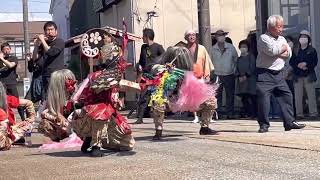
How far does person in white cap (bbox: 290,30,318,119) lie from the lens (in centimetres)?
1284

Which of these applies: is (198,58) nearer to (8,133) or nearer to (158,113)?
(158,113)

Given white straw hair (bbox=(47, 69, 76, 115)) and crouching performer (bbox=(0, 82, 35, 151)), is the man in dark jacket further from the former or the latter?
white straw hair (bbox=(47, 69, 76, 115))

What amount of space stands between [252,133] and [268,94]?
681 millimetres

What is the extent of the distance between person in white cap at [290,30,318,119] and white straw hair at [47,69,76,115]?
5717 millimetres

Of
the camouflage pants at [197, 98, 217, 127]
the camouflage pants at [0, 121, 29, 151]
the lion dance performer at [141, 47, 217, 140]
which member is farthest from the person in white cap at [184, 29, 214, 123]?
the camouflage pants at [0, 121, 29, 151]

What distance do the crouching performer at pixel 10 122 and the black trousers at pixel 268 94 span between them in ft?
12.1

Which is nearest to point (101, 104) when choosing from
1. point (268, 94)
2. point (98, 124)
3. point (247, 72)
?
point (98, 124)

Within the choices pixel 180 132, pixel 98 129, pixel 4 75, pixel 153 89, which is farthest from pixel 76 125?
pixel 4 75

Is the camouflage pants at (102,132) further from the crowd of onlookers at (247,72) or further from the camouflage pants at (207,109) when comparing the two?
the crowd of onlookers at (247,72)

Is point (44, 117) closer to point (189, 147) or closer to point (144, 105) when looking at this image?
point (189, 147)

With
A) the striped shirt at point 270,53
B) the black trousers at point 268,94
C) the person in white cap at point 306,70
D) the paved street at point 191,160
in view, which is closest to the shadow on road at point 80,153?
the paved street at point 191,160

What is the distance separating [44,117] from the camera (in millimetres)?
9305

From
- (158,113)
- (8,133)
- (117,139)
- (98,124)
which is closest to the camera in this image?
(98,124)

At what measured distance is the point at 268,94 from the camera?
9.86 meters
